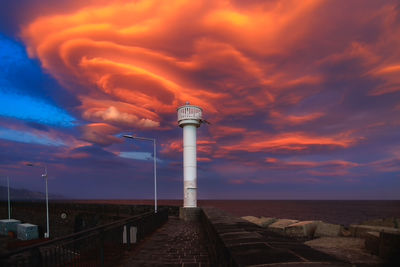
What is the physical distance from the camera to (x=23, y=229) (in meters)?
31.7

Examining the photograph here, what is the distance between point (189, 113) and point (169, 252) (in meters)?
14.0

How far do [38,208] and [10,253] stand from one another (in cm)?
4533

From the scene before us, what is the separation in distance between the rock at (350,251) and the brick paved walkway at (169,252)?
14.4ft

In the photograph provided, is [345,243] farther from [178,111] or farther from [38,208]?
[38,208]

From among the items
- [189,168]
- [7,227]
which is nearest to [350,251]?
[189,168]

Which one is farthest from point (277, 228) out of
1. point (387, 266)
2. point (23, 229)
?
point (23, 229)

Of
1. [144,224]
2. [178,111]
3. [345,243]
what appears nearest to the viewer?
[144,224]

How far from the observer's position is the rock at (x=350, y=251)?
37.2 ft

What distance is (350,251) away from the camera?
13664 millimetres

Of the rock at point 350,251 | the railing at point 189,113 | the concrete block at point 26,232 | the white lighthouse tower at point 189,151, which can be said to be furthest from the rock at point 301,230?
the concrete block at point 26,232

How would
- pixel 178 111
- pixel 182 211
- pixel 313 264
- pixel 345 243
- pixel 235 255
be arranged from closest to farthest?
pixel 313 264 → pixel 235 255 → pixel 345 243 → pixel 182 211 → pixel 178 111

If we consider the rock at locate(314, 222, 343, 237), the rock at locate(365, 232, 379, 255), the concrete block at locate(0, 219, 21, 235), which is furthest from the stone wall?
the rock at locate(365, 232, 379, 255)

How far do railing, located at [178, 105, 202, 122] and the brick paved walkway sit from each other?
11.3 meters

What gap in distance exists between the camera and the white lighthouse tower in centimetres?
2139
